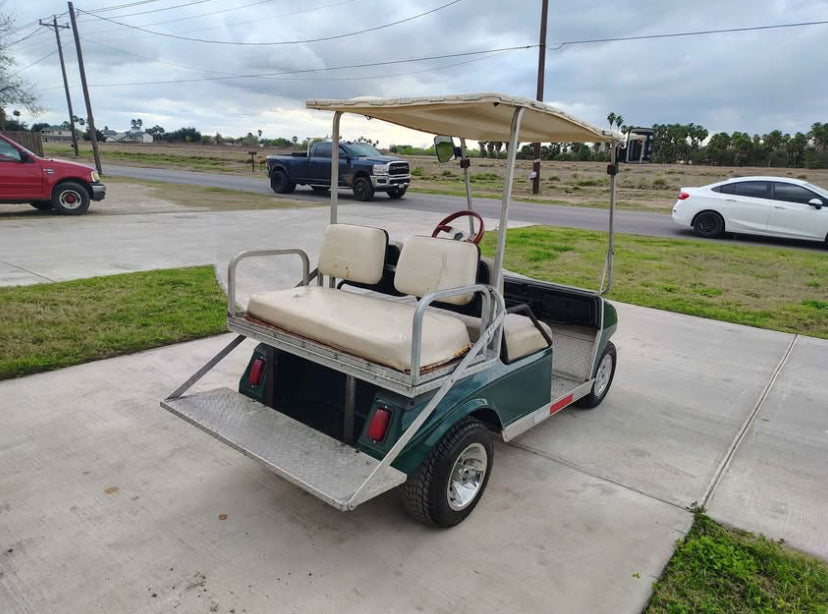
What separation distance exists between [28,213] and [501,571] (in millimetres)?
13403

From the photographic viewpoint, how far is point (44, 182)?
38.2 ft

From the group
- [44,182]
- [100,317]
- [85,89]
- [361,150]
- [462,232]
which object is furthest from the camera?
[85,89]

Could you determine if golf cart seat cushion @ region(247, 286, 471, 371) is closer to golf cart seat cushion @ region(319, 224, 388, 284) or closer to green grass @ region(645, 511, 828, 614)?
golf cart seat cushion @ region(319, 224, 388, 284)

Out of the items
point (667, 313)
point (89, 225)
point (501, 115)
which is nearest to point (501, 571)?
point (501, 115)

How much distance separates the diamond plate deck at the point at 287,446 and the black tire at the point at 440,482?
20 cm

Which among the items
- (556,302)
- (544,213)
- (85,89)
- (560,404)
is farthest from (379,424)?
(85,89)

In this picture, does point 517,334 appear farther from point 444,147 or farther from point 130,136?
point 130,136

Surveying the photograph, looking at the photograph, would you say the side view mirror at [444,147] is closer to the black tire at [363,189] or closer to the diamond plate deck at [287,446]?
the diamond plate deck at [287,446]

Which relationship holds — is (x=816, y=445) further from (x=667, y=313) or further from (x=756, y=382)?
(x=667, y=313)

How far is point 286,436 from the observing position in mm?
2723

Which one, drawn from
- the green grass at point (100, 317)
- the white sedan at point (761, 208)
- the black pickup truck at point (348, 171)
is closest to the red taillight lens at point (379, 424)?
the green grass at point (100, 317)

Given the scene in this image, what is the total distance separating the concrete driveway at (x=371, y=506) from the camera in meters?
2.29

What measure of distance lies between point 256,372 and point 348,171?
15509 millimetres

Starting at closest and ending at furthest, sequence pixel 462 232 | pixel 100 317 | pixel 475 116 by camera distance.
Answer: pixel 475 116 → pixel 462 232 → pixel 100 317
